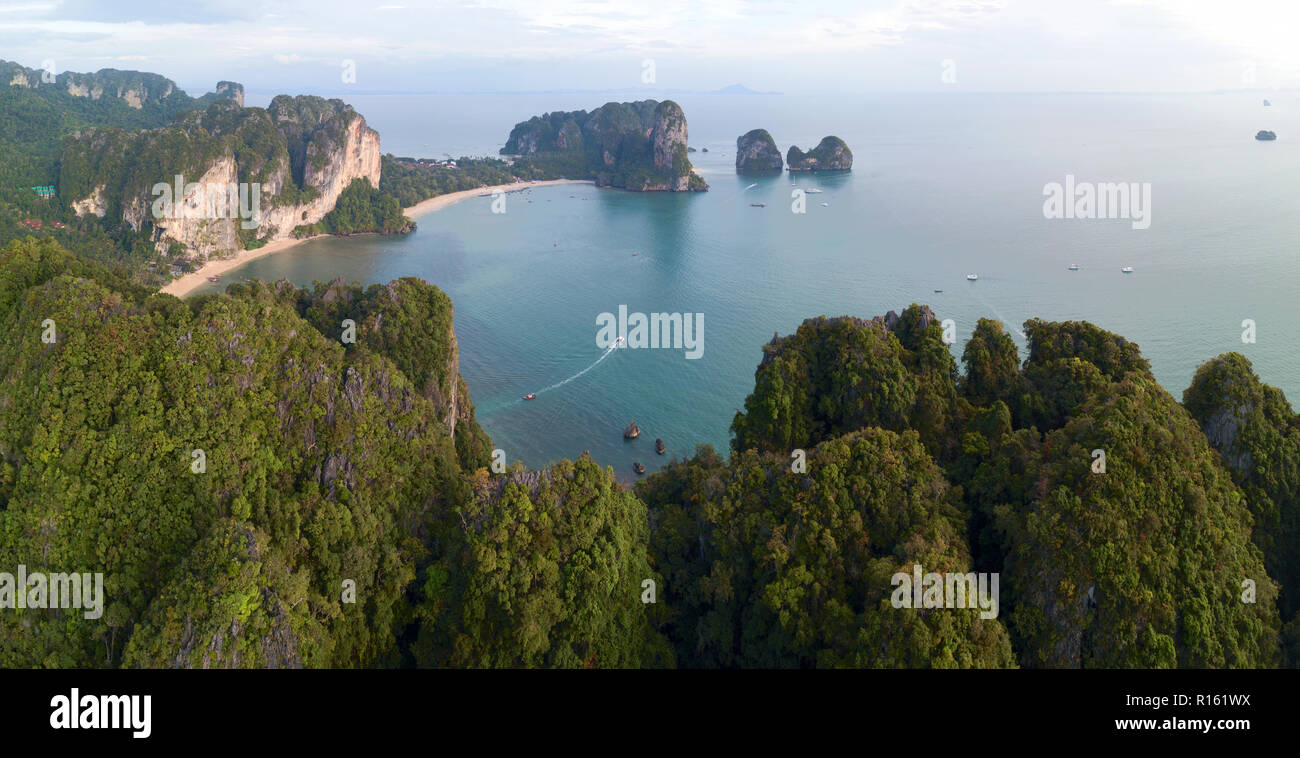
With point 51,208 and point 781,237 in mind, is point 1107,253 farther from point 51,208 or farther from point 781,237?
point 51,208

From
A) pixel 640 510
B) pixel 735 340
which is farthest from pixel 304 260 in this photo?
pixel 640 510

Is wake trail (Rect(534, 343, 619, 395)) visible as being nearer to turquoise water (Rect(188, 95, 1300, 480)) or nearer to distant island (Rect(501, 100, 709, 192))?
turquoise water (Rect(188, 95, 1300, 480))

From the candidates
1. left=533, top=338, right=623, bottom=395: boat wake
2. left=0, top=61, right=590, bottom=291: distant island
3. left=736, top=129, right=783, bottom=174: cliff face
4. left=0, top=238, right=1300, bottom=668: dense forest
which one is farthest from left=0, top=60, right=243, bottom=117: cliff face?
left=0, top=238, right=1300, bottom=668: dense forest

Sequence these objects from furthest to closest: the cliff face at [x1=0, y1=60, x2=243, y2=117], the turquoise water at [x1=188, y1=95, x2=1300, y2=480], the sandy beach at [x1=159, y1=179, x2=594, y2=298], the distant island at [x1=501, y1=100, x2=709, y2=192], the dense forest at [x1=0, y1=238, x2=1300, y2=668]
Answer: the cliff face at [x1=0, y1=60, x2=243, y2=117]
the distant island at [x1=501, y1=100, x2=709, y2=192]
the sandy beach at [x1=159, y1=179, x2=594, y2=298]
the turquoise water at [x1=188, y1=95, x2=1300, y2=480]
the dense forest at [x1=0, y1=238, x2=1300, y2=668]

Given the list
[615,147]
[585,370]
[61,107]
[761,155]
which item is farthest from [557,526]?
[61,107]

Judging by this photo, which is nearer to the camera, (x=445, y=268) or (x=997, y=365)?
(x=997, y=365)

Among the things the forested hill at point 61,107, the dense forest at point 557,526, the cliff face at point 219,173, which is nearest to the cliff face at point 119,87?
the forested hill at point 61,107
